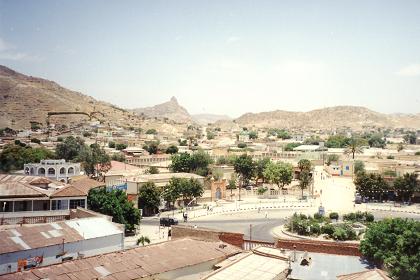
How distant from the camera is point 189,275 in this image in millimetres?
18969

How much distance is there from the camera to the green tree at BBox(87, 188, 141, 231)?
123ft

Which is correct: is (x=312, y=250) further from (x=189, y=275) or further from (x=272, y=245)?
(x=189, y=275)

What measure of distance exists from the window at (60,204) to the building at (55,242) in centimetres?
752

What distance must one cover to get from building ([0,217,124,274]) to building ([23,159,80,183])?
29414mm

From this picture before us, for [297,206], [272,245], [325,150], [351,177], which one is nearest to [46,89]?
[325,150]

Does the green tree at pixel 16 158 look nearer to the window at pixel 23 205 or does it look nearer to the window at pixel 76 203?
the window at pixel 76 203

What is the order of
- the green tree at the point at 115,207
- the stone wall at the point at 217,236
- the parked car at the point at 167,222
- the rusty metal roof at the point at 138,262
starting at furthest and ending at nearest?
the parked car at the point at 167,222 → the green tree at the point at 115,207 → the stone wall at the point at 217,236 → the rusty metal roof at the point at 138,262

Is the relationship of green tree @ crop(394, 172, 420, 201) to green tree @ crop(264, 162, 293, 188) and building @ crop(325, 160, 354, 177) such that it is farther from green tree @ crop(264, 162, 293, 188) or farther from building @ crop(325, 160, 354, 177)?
building @ crop(325, 160, 354, 177)

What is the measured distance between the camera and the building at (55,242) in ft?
73.0

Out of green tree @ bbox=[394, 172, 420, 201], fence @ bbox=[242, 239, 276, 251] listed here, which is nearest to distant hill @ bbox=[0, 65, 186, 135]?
green tree @ bbox=[394, 172, 420, 201]

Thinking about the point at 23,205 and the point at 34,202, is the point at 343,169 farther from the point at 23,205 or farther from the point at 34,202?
the point at 23,205

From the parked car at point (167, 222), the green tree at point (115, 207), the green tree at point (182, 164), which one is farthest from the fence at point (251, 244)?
the green tree at point (182, 164)

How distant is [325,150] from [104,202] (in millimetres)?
89906

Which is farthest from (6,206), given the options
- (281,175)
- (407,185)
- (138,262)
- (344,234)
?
(407,185)
